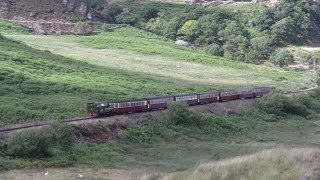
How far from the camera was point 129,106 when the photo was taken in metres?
47.9

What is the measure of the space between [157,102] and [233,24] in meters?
72.3

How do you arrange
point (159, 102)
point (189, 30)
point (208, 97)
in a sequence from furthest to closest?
1. point (189, 30)
2. point (208, 97)
3. point (159, 102)

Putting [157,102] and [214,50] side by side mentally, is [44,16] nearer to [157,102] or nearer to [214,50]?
[214,50]

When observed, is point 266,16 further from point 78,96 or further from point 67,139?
point 67,139

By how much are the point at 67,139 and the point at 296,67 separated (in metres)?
79.2

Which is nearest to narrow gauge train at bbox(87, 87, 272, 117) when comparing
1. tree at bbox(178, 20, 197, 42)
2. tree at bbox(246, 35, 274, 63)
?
tree at bbox(246, 35, 274, 63)

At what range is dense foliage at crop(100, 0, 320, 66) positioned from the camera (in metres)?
114

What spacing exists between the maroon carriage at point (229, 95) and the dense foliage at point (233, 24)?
47.9 metres

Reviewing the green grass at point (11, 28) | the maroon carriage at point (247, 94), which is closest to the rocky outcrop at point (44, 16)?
the green grass at point (11, 28)

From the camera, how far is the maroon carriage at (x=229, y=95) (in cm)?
6084

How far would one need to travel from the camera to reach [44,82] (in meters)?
58.9

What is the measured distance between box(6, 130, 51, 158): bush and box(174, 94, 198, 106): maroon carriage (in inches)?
787

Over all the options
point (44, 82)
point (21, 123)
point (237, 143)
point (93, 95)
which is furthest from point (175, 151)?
point (44, 82)

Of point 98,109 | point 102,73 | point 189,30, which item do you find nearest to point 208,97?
point 98,109
